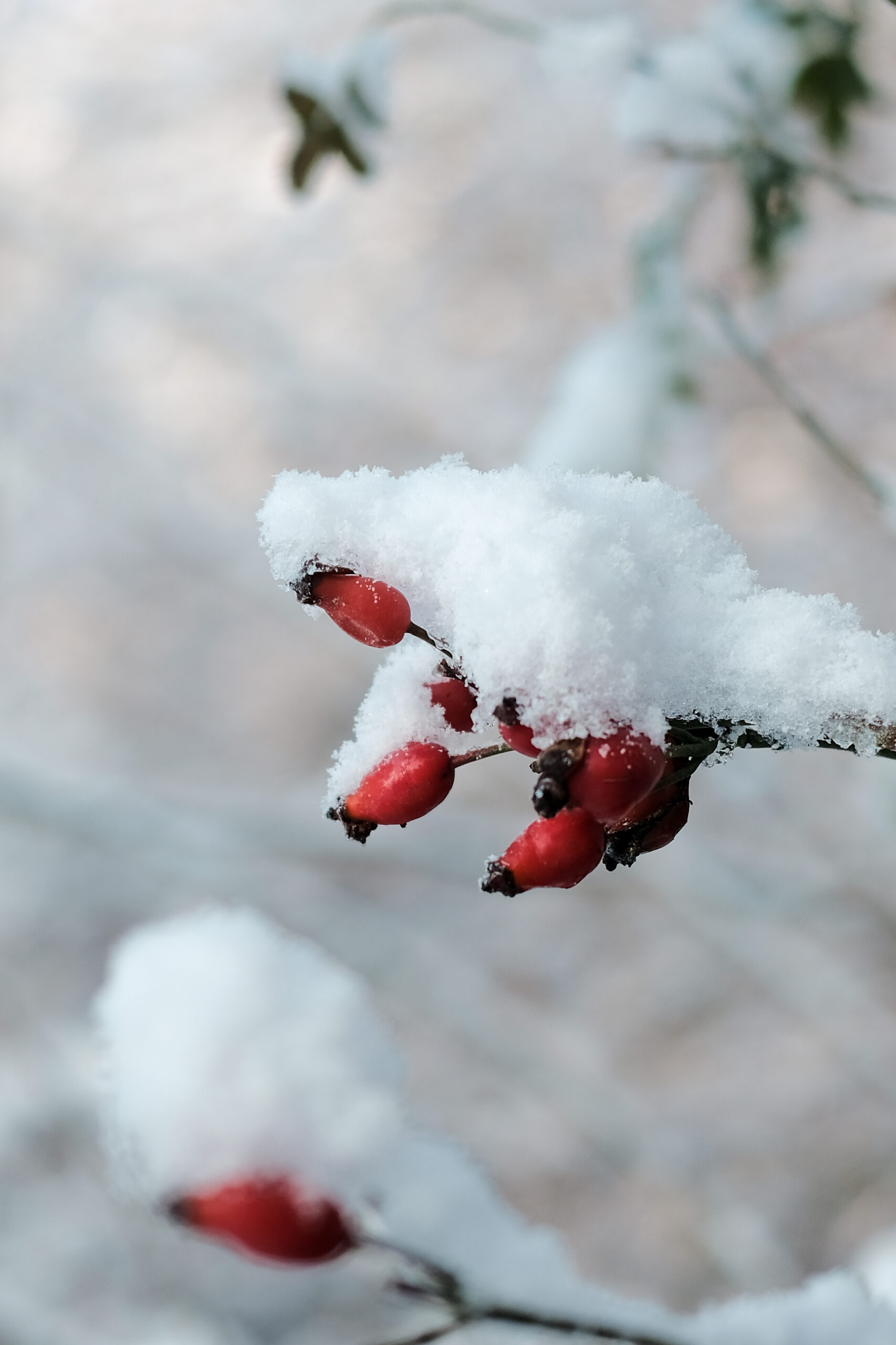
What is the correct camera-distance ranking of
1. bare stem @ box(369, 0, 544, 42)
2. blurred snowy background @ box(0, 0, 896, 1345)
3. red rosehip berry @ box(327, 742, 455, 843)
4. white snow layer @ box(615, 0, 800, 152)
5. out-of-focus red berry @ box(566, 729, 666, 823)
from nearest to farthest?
out-of-focus red berry @ box(566, 729, 666, 823) → red rosehip berry @ box(327, 742, 455, 843) → bare stem @ box(369, 0, 544, 42) → white snow layer @ box(615, 0, 800, 152) → blurred snowy background @ box(0, 0, 896, 1345)

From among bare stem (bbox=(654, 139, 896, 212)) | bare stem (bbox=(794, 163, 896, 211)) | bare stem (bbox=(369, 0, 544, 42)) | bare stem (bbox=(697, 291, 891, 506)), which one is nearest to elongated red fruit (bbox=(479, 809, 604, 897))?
bare stem (bbox=(697, 291, 891, 506))

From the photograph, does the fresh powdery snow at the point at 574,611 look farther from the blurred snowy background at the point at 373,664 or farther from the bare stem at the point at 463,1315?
the blurred snowy background at the point at 373,664

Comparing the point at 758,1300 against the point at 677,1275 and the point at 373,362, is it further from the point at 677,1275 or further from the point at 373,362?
the point at 373,362

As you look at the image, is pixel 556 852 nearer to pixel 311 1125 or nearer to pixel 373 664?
pixel 311 1125

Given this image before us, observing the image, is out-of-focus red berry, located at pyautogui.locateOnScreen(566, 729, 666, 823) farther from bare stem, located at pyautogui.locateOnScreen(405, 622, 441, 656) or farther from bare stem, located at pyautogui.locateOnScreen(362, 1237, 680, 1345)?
bare stem, located at pyautogui.locateOnScreen(362, 1237, 680, 1345)

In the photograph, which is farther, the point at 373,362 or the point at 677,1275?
the point at 373,362

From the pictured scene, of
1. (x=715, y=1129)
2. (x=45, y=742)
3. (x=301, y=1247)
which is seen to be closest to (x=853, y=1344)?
(x=301, y=1247)

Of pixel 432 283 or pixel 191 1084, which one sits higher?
pixel 432 283

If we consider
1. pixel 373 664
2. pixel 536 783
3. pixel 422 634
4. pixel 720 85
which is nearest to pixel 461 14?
pixel 720 85
